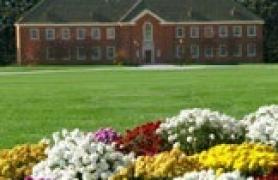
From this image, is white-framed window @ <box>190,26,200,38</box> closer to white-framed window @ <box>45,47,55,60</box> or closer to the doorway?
the doorway

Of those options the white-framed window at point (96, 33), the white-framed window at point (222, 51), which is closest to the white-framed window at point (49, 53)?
the white-framed window at point (96, 33)

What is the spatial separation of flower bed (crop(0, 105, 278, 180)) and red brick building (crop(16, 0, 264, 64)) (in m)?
92.3

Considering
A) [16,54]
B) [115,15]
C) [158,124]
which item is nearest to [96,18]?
[115,15]

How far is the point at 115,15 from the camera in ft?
344

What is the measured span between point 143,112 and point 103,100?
6.12 m

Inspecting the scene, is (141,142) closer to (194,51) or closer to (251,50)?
(194,51)

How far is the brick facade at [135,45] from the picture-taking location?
104 meters

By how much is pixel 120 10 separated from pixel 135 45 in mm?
4515

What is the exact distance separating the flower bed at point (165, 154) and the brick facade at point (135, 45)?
3610 inches

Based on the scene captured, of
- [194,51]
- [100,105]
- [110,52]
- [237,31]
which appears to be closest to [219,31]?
[237,31]

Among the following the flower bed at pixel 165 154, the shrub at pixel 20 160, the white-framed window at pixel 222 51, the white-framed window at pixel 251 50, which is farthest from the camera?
the white-framed window at pixel 251 50

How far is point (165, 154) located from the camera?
8.59 meters

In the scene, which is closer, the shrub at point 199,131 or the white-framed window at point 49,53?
the shrub at point 199,131

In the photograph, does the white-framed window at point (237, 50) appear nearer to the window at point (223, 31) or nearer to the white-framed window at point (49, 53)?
the window at point (223, 31)
